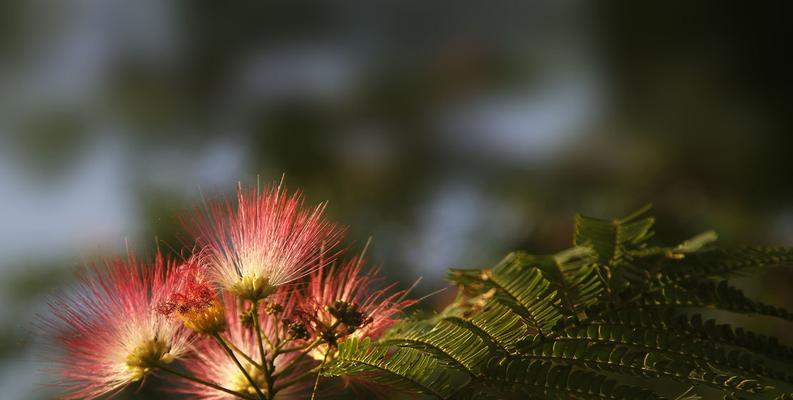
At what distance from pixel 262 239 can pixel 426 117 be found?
3167 mm

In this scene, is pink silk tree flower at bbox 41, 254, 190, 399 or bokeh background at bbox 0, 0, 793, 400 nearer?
pink silk tree flower at bbox 41, 254, 190, 399

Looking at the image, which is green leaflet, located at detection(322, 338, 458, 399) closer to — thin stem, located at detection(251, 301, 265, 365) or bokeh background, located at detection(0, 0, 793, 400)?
thin stem, located at detection(251, 301, 265, 365)

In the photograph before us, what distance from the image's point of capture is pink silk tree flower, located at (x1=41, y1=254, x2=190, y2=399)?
2.03 ft

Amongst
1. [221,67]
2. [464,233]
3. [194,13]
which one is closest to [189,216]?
[464,233]

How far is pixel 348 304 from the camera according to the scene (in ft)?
1.99

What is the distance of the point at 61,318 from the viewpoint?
0.62m

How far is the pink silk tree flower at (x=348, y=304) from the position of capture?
0.60 m

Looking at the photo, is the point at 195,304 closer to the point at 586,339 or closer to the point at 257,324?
the point at 257,324

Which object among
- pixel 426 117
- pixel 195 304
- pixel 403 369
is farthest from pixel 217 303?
pixel 426 117

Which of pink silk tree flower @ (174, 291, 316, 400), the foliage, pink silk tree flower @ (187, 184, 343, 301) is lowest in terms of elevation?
the foliage

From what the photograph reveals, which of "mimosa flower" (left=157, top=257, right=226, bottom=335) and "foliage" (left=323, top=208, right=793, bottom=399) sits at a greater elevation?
"mimosa flower" (left=157, top=257, right=226, bottom=335)

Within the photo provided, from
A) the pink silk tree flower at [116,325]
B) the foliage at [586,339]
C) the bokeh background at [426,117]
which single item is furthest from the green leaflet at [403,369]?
the bokeh background at [426,117]

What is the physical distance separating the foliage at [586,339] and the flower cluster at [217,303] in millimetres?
50

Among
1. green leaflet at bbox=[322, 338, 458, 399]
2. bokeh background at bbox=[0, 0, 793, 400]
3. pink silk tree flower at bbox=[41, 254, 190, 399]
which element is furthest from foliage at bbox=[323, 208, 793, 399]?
bokeh background at bbox=[0, 0, 793, 400]
